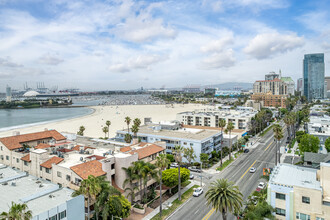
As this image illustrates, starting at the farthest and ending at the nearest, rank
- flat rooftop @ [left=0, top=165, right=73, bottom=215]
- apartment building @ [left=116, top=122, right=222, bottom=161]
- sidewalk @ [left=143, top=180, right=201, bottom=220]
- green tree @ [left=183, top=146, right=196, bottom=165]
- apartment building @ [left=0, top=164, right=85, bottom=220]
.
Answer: apartment building @ [left=116, top=122, right=222, bottom=161] → green tree @ [left=183, top=146, right=196, bottom=165] → sidewalk @ [left=143, top=180, right=201, bottom=220] → flat rooftop @ [left=0, top=165, right=73, bottom=215] → apartment building @ [left=0, top=164, right=85, bottom=220]

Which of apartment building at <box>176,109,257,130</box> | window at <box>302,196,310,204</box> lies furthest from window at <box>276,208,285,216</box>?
apartment building at <box>176,109,257,130</box>

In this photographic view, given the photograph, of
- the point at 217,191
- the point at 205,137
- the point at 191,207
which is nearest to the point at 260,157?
the point at 205,137

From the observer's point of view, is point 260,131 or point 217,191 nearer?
point 217,191

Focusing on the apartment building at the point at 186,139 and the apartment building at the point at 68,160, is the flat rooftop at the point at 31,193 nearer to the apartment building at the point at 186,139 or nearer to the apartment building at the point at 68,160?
the apartment building at the point at 68,160

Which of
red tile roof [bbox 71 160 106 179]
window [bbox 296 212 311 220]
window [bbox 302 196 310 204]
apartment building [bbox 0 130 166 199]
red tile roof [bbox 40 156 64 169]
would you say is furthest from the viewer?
red tile roof [bbox 40 156 64 169]

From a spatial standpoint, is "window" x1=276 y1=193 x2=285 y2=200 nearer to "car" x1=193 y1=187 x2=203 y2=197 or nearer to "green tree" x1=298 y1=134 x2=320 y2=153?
"car" x1=193 y1=187 x2=203 y2=197

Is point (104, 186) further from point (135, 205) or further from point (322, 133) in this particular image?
point (322, 133)

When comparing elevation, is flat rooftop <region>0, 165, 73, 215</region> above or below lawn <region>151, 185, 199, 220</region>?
above

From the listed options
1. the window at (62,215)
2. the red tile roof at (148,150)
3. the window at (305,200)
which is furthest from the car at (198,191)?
the window at (62,215)
